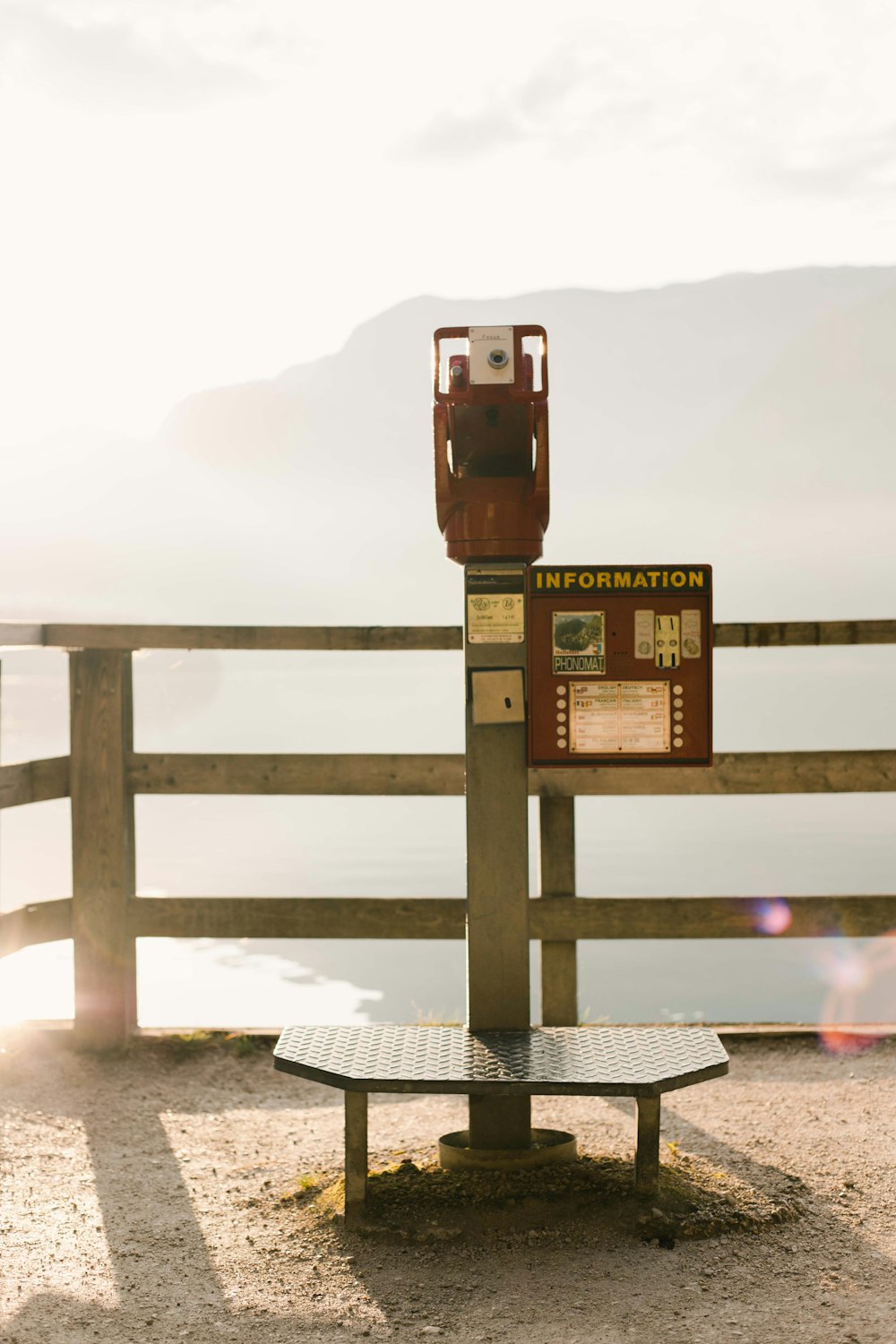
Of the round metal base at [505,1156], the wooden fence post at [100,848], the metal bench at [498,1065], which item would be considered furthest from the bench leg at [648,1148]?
the wooden fence post at [100,848]

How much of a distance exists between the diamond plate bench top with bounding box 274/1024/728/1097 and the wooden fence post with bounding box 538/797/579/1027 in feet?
3.25

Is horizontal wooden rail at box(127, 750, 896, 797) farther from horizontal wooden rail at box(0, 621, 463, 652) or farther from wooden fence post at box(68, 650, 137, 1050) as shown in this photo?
horizontal wooden rail at box(0, 621, 463, 652)

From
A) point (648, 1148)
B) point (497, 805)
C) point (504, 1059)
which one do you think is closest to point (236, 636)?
point (497, 805)

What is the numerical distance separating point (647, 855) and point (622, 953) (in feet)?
35.9

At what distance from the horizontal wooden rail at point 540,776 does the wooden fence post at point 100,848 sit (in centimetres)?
20

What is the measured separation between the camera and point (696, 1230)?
3.33m

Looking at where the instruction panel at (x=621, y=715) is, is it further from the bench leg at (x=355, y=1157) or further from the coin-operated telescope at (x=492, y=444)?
the bench leg at (x=355, y=1157)

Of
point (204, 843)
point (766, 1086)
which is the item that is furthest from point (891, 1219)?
point (204, 843)

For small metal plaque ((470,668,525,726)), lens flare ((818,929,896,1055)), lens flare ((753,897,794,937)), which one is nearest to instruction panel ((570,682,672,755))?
small metal plaque ((470,668,525,726))

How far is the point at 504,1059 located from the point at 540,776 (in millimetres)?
1484

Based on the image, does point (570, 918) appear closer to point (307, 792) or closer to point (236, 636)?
point (307, 792)

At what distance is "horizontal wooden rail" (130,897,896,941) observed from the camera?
16.0ft

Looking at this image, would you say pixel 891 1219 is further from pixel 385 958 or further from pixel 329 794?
pixel 385 958

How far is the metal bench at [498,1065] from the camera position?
3289mm
